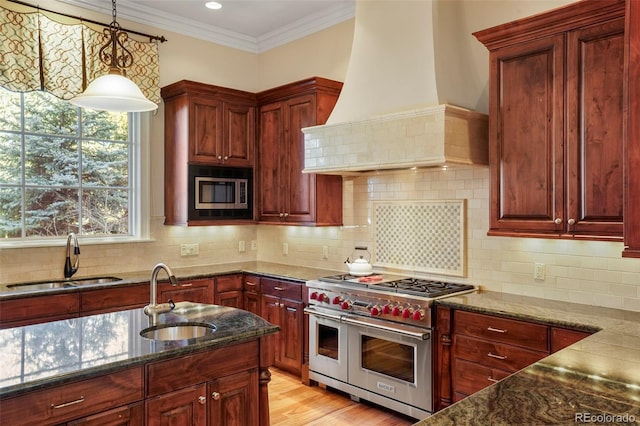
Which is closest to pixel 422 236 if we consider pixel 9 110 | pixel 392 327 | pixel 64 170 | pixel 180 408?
pixel 392 327

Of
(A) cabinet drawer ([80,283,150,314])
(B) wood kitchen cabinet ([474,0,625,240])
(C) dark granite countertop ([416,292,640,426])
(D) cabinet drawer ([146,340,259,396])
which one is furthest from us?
(A) cabinet drawer ([80,283,150,314])

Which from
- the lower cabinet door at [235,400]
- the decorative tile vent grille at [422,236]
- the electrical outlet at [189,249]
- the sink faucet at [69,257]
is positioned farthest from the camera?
the electrical outlet at [189,249]

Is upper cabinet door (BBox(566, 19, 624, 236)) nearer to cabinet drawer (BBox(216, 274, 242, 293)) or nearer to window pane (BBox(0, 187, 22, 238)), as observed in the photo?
cabinet drawer (BBox(216, 274, 242, 293))

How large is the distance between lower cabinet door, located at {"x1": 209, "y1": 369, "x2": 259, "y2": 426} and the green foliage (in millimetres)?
2758

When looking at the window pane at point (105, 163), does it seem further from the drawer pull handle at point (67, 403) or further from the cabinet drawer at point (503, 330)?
the cabinet drawer at point (503, 330)

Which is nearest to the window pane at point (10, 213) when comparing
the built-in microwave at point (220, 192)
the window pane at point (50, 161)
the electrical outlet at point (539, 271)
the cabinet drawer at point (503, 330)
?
the window pane at point (50, 161)

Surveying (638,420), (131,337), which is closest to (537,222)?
(638,420)

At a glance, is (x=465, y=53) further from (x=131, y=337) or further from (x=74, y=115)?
(x=74, y=115)

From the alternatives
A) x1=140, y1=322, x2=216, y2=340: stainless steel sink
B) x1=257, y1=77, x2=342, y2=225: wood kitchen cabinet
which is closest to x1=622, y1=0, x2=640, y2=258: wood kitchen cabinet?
x1=140, y1=322, x2=216, y2=340: stainless steel sink

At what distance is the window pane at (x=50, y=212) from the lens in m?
4.09

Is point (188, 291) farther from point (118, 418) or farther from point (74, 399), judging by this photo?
point (74, 399)

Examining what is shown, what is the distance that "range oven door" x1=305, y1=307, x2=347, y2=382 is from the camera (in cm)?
381

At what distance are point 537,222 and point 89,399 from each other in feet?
8.34

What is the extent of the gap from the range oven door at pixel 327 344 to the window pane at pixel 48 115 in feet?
8.60
